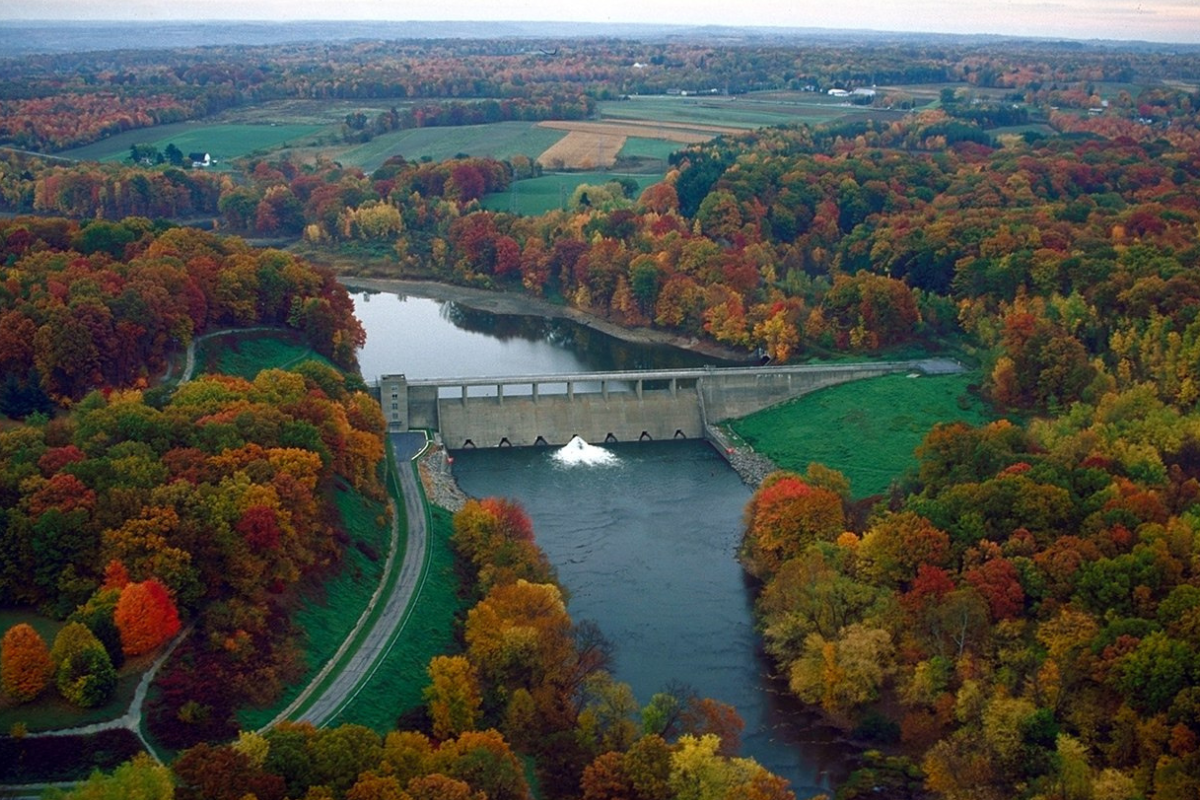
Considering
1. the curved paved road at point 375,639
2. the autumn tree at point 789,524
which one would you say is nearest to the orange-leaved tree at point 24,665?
the curved paved road at point 375,639

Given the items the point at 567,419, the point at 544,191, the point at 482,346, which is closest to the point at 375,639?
the point at 567,419

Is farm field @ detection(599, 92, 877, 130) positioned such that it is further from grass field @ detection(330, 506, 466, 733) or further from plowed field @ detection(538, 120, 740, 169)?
grass field @ detection(330, 506, 466, 733)

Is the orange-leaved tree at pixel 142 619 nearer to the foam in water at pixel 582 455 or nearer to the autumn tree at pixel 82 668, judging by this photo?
the autumn tree at pixel 82 668

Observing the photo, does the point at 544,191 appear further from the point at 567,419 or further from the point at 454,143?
the point at 567,419

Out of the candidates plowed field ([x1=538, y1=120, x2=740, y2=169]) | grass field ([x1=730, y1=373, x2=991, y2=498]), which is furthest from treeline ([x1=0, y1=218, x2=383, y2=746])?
plowed field ([x1=538, y1=120, x2=740, y2=169])

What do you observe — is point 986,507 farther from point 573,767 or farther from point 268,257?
point 268,257

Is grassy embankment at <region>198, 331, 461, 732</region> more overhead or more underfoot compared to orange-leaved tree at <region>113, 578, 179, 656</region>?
more underfoot
